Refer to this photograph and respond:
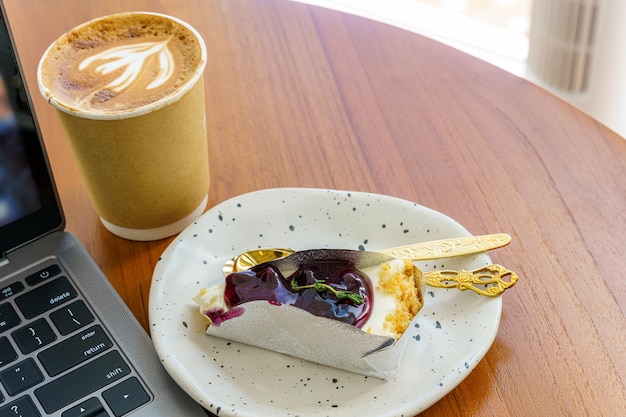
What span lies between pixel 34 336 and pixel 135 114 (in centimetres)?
20

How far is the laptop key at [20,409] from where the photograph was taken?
58cm

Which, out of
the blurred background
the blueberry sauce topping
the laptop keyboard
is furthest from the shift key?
the blurred background

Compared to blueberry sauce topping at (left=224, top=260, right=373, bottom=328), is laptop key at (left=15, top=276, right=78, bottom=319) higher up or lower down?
lower down

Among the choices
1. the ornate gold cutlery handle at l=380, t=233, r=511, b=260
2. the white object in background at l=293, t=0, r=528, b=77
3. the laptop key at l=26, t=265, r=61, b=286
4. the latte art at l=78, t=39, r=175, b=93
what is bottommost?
the white object in background at l=293, t=0, r=528, b=77

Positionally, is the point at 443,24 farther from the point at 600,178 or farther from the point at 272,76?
the point at 600,178

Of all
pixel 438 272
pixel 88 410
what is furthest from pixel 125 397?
pixel 438 272

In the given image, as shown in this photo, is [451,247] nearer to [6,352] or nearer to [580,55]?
[6,352]

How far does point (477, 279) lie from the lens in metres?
0.64

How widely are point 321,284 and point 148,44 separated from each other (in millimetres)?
282

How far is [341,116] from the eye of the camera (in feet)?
2.86

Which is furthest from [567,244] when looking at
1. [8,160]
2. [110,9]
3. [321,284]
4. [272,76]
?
[110,9]

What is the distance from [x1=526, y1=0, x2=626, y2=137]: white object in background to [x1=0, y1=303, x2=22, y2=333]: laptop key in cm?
110

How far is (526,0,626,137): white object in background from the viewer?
54.9 inches

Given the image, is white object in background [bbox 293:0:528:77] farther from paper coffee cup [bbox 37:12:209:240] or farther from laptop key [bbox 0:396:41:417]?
laptop key [bbox 0:396:41:417]
